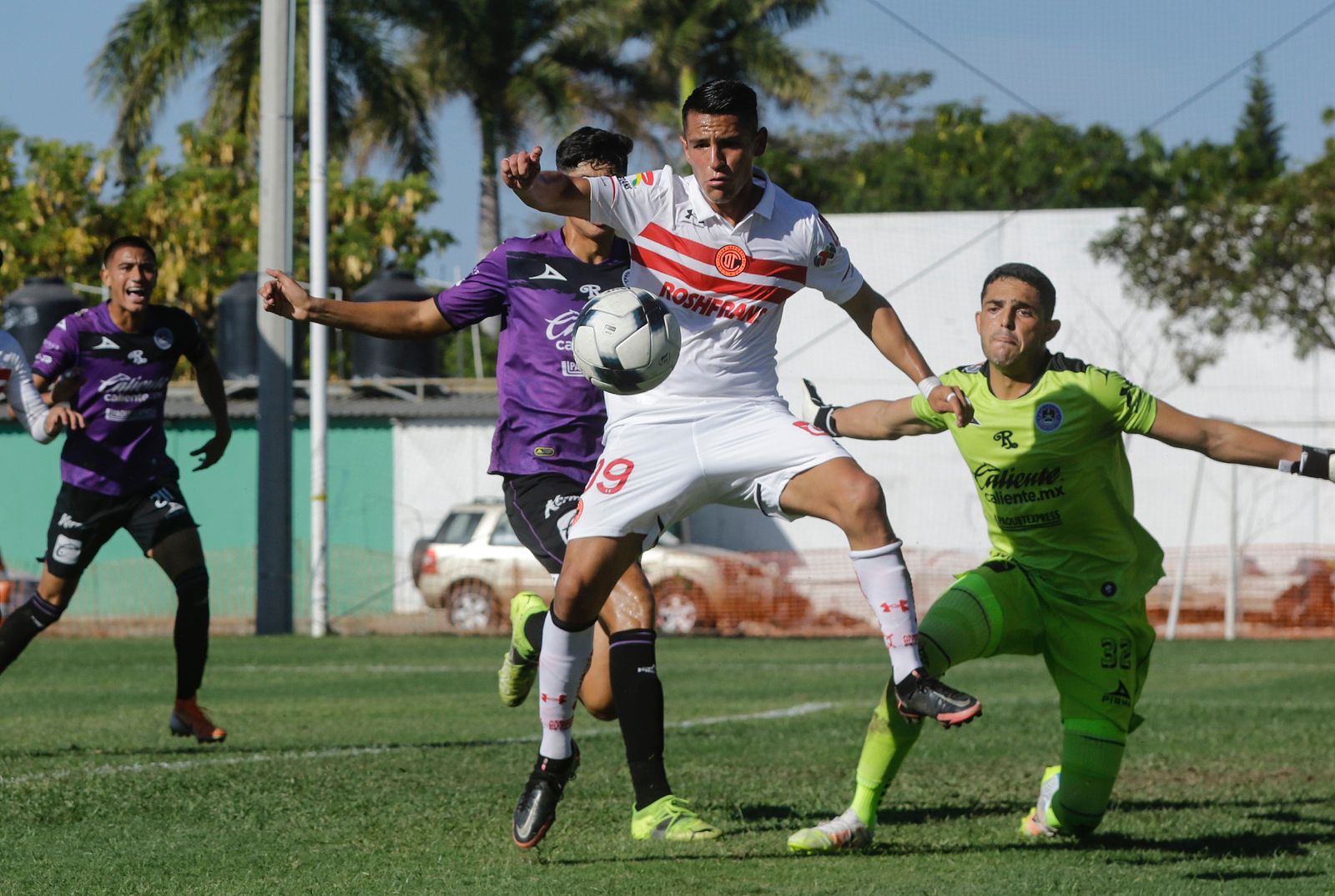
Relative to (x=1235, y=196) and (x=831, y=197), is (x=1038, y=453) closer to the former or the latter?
(x=1235, y=196)

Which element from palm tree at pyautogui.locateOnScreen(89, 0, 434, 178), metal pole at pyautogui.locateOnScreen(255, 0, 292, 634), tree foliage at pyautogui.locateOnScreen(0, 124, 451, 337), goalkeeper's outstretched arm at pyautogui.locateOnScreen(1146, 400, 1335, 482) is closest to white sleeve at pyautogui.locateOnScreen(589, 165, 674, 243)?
goalkeeper's outstretched arm at pyautogui.locateOnScreen(1146, 400, 1335, 482)

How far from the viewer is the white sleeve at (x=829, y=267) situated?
18.6 feet

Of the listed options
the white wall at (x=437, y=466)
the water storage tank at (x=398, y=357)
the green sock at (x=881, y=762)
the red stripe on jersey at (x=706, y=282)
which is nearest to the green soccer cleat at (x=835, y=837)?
the green sock at (x=881, y=762)

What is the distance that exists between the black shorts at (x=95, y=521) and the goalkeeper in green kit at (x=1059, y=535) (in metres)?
3.81

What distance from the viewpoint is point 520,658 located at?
716 centimetres

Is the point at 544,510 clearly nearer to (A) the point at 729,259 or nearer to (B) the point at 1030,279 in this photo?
(A) the point at 729,259

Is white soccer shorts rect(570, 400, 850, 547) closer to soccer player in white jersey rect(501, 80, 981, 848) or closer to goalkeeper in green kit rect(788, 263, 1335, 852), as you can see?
soccer player in white jersey rect(501, 80, 981, 848)

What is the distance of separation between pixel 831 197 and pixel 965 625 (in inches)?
1705

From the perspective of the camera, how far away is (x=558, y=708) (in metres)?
5.79

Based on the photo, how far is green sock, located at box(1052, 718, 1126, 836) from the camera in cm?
591

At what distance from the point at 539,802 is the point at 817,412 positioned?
1.77 metres

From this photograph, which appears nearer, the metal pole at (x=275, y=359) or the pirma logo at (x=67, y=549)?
the pirma logo at (x=67, y=549)

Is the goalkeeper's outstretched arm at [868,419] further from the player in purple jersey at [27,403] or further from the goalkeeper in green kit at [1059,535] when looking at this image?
the player in purple jersey at [27,403]

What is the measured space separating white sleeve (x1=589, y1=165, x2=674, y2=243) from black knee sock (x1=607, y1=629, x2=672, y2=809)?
56.6 inches
